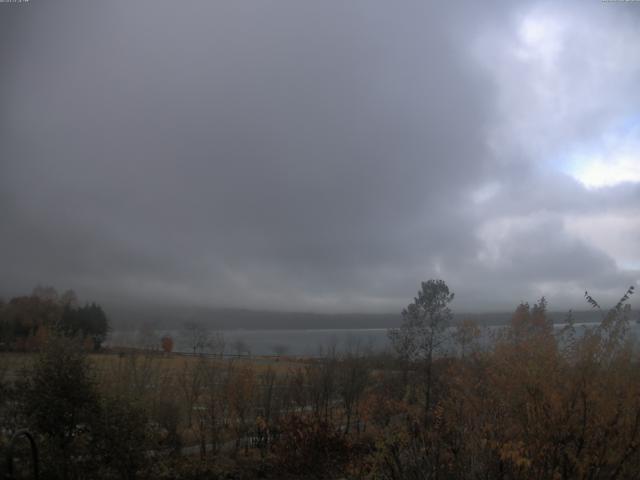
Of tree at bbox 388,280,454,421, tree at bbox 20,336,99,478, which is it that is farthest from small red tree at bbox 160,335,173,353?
tree at bbox 20,336,99,478

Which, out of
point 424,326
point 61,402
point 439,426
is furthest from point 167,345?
point 439,426

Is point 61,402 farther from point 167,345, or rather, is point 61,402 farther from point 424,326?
point 167,345

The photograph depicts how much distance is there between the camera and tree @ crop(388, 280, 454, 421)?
29609 mm

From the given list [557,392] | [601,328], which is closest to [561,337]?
[601,328]

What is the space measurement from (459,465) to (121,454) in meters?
7.27

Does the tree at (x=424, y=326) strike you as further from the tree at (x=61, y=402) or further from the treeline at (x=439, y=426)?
the tree at (x=61, y=402)

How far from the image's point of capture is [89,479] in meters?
10.7

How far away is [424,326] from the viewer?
30.6 metres

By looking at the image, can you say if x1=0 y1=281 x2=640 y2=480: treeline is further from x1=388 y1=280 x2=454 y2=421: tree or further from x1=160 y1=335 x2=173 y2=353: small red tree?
x1=160 y1=335 x2=173 y2=353: small red tree

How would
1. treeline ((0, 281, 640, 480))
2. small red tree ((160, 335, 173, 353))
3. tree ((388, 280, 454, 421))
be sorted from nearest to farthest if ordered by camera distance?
treeline ((0, 281, 640, 480)), tree ((388, 280, 454, 421)), small red tree ((160, 335, 173, 353))

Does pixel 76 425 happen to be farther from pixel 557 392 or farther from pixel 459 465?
pixel 557 392

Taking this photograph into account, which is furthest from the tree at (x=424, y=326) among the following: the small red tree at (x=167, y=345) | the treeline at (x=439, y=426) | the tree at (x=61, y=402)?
the small red tree at (x=167, y=345)

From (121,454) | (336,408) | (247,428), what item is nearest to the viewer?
(121,454)

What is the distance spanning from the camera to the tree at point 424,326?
29.6m
